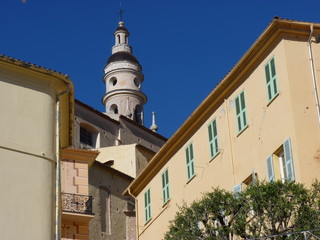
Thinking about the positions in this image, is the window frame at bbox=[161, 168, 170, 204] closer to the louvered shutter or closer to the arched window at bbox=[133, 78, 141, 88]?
the louvered shutter

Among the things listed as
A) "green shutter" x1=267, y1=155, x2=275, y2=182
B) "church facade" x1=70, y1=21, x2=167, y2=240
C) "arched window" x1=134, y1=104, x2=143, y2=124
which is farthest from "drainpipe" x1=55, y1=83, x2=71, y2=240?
"arched window" x1=134, y1=104, x2=143, y2=124

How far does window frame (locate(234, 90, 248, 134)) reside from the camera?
93.5ft

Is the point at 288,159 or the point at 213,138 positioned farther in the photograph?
the point at 213,138

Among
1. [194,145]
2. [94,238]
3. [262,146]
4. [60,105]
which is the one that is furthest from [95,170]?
[60,105]

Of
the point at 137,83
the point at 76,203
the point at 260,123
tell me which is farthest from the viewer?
the point at 137,83

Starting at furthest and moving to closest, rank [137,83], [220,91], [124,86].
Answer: [137,83] < [124,86] < [220,91]

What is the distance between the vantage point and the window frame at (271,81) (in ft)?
87.6

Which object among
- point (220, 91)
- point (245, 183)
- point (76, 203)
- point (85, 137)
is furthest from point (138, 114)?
point (245, 183)

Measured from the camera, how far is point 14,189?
1906 centimetres

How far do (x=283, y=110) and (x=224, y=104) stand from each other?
432 cm

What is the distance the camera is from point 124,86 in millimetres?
69625

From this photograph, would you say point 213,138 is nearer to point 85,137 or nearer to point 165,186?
point 165,186

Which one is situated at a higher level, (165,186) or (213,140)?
(213,140)

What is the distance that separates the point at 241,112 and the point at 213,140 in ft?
7.53
